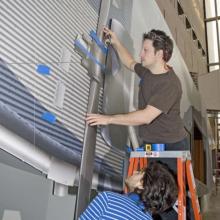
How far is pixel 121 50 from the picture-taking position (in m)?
1.70

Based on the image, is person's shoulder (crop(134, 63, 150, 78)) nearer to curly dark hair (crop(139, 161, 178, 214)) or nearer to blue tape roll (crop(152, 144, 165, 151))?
blue tape roll (crop(152, 144, 165, 151))

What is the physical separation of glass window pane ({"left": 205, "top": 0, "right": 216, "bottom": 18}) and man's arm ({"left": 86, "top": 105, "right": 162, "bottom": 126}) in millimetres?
8664

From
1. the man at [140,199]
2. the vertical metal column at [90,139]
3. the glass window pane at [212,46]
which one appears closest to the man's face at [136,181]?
the man at [140,199]

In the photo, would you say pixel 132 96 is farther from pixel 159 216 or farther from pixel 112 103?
pixel 159 216

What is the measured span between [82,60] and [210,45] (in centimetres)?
807

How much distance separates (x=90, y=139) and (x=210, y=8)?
29.7 ft

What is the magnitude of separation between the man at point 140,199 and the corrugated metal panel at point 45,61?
10.8 inches

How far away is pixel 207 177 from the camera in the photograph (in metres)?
4.42

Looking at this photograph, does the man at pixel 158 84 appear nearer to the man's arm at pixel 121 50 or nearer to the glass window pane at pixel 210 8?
the man's arm at pixel 121 50

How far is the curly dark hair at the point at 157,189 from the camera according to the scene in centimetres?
121

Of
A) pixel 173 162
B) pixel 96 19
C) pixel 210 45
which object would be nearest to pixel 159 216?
pixel 173 162

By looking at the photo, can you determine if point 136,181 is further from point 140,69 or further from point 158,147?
point 140,69

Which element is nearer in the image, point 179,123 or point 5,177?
point 5,177

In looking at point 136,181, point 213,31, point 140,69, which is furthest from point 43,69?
point 213,31
